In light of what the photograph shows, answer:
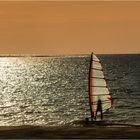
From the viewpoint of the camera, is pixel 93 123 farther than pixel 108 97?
No

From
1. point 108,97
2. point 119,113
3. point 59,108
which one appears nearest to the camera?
point 108,97

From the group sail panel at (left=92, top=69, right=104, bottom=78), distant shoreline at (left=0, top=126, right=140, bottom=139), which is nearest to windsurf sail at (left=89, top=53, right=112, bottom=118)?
sail panel at (left=92, top=69, right=104, bottom=78)

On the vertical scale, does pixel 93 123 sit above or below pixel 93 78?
below

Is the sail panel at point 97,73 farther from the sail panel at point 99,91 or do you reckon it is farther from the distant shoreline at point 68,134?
the distant shoreline at point 68,134

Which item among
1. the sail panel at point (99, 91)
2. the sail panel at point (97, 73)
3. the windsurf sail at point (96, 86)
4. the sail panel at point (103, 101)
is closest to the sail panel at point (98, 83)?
the windsurf sail at point (96, 86)

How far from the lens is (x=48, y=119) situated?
4794 centimetres

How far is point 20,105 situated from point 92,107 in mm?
37721

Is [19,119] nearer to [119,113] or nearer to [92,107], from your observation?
[119,113]

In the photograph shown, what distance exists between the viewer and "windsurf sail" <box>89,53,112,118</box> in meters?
27.8

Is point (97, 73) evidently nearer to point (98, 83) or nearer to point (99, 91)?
point (98, 83)

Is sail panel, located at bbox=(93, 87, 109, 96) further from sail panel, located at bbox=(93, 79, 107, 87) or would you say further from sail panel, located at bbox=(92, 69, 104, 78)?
sail panel, located at bbox=(92, 69, 104, 78)

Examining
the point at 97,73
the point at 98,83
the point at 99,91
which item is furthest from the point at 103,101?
the point at 97,73

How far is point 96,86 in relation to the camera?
2850 cm

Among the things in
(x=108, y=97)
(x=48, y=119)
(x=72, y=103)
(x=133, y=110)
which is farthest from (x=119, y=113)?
(x=108, y=97)
